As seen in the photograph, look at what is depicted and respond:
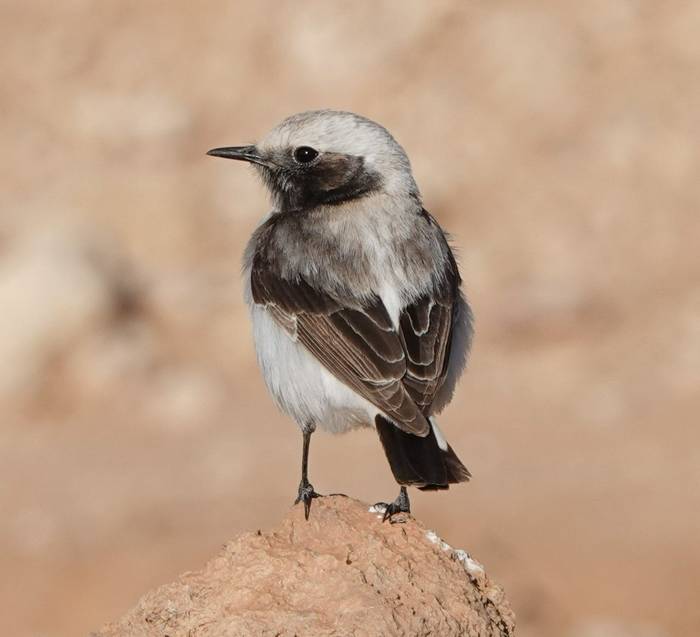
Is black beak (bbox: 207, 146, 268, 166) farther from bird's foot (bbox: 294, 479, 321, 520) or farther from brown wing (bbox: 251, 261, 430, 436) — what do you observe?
bird's foot (bbox: 294, 479, 321, 520)

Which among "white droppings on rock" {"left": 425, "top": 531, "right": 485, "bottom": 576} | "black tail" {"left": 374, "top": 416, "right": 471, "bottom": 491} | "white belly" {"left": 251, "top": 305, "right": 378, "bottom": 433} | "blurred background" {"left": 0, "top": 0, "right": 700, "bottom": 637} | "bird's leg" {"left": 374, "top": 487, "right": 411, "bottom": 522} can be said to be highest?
"blurred background" {"left": 0, "top": 0, "right": 700, "bottom": 637}

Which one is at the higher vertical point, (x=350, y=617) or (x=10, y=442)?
(x=10, y=442)

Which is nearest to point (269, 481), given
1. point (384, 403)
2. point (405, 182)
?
point (405, 182)

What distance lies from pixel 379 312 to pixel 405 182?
43.5 inches

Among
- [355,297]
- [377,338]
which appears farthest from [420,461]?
[355,297]

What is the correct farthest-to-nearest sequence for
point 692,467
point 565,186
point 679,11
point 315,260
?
1. point 679,11
2. point 565,186
3. point 692,467
4. point 315,260

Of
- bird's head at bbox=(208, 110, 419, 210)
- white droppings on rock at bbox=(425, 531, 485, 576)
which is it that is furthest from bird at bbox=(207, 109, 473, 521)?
white droppings on rock at bbox=(425, 531, 485, 576)

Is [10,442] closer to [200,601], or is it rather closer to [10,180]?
[10,180]

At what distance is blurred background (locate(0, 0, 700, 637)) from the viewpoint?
13.4 m

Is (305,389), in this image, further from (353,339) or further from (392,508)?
(392,508)

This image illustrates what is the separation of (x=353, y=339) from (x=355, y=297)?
28 centimetres

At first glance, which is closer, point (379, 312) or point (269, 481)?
point (379, 312)

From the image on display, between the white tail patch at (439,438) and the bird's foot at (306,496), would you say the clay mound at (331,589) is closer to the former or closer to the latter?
the bird's foot at (306,496)

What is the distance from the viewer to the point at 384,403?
7.34 metres
